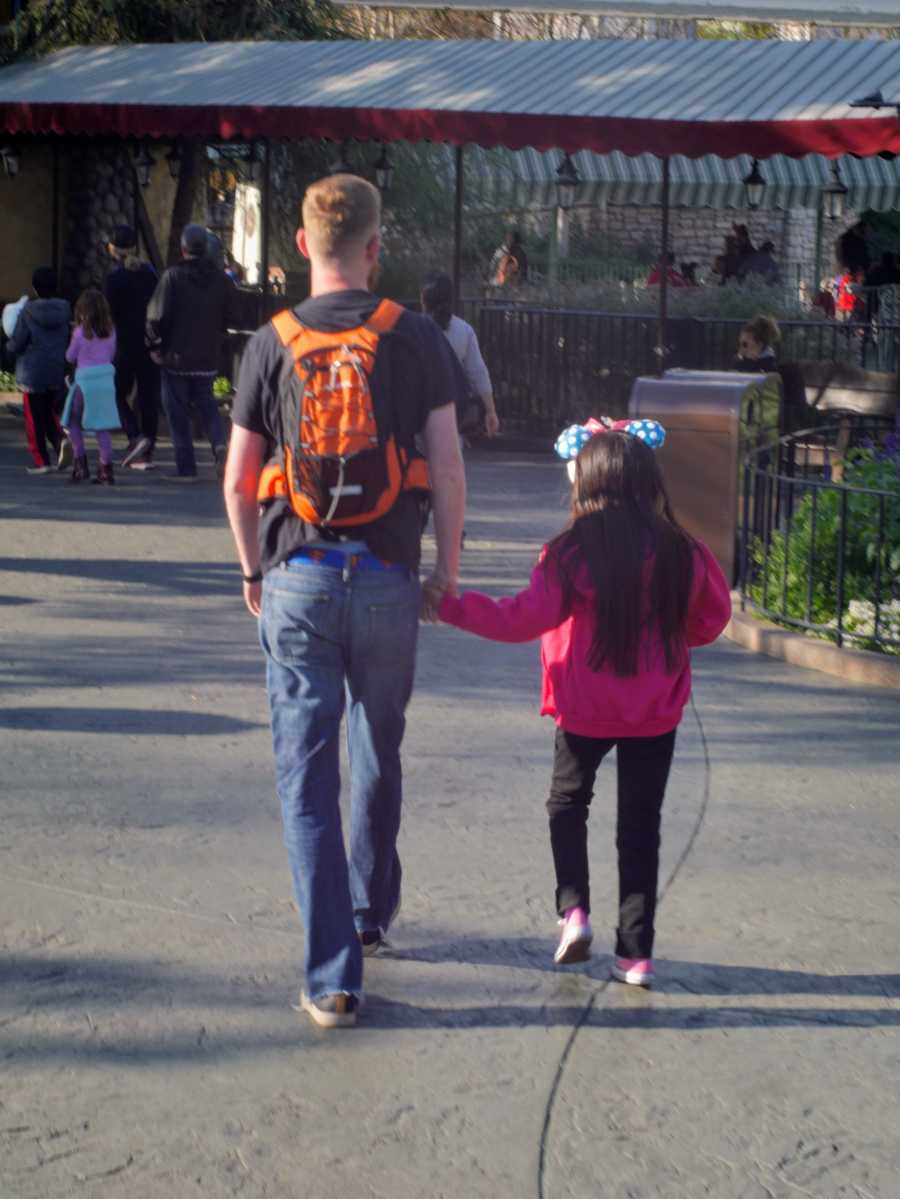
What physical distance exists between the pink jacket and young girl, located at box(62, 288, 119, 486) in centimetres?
937

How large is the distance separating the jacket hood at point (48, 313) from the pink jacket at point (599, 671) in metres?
10.2

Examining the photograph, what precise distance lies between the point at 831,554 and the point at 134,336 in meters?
7.91

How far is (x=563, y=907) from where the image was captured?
484 centimetres

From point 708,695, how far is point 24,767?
→ 288cm

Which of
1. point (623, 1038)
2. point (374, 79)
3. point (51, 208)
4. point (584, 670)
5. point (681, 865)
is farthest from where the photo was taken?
point (51, 208)

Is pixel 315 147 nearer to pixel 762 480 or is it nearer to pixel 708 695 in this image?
pixel 762 480

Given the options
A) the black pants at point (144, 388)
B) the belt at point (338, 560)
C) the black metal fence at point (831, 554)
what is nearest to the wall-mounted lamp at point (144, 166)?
the black pants at point (144, 388)

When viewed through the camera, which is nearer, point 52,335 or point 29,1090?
point 29,1090

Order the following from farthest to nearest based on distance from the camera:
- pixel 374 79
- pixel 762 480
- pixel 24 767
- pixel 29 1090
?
pixel 374 79 → pixel 762 480 → pixel 24 767 → pixel 29 1090

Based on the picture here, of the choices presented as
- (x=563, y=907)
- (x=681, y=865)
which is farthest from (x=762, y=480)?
(x=563, y=907)

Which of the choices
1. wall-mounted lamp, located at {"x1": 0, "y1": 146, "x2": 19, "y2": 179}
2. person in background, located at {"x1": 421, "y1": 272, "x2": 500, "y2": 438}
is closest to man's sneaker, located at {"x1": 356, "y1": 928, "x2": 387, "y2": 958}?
person in background, located at {"x1": 421, "y1": 272, "x2": 500, "y2": 438}

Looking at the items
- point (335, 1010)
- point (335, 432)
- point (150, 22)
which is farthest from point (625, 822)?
point (150, 22)

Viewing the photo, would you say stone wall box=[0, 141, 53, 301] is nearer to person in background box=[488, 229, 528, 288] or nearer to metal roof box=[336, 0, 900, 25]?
metal roof box=[336, 0, 900, 25]

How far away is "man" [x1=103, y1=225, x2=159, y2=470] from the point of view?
1530 cm
